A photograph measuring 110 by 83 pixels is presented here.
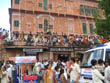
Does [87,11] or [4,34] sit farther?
[87,11]

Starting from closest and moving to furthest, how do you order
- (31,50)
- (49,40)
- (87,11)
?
(31,50) < (49,40) < (87,11)

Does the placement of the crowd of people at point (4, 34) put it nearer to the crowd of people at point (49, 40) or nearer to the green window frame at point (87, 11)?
the crowd of people at point (49, 40)

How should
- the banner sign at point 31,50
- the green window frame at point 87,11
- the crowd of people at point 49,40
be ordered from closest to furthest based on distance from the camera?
the banner sign at point 31,50
the crowd of people at point 49,40
the green window frame at point 87,11

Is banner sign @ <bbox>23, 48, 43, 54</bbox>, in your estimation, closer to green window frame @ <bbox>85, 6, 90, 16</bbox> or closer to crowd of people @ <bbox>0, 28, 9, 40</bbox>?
crowd of people @ <bbox>0, 28, 9, 40</bbox>

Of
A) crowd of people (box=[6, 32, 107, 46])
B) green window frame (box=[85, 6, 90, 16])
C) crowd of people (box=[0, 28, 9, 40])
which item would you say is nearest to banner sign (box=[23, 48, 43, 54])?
crowd of people (box=[6, 32, 107, 46])

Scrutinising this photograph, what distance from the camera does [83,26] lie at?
2684 cm

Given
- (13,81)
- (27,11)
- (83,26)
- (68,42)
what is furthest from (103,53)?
(83,26)

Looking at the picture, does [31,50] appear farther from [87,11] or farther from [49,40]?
[87,11]

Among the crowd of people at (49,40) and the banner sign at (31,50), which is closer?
the banner sign at (31,50)

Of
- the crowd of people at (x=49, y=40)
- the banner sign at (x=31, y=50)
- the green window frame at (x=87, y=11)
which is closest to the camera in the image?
the banner sign at (x=31, y=50)

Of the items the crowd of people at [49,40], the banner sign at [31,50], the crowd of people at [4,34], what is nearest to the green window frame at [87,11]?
the crowd of people at [49,40]

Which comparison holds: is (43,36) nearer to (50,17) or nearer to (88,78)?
(50,17)

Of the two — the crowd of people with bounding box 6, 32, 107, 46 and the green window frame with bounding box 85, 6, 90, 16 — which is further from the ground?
the green window frame with bounding box 85, 6, 90, 16

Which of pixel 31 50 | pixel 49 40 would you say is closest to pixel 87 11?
pixel 49 40
